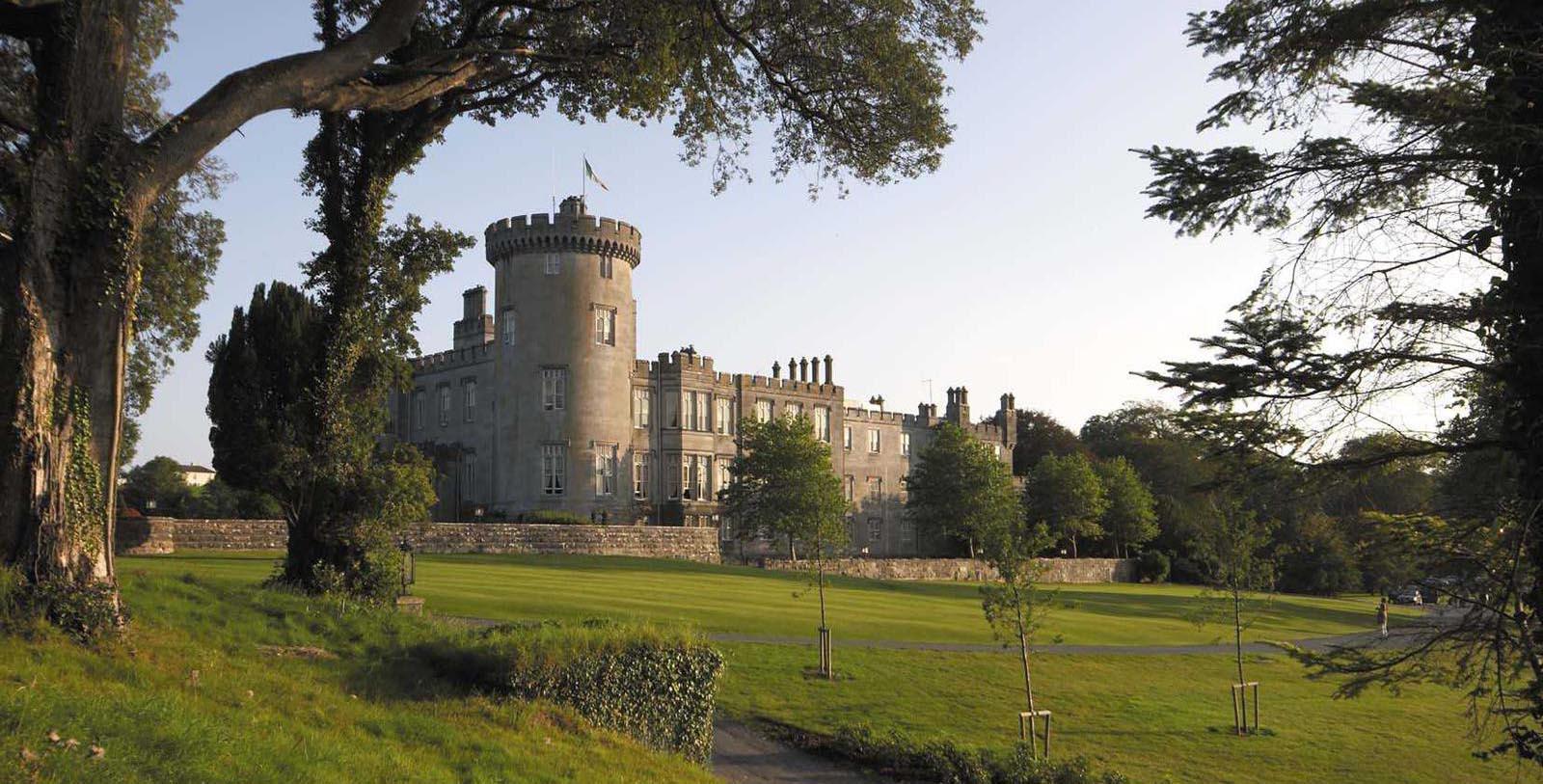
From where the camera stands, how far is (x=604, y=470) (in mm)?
53438

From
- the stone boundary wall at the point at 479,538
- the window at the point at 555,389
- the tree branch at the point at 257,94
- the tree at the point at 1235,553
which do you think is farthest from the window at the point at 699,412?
the tree branch at the point at 257,94

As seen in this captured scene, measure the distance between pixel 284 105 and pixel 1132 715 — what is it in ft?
57.6

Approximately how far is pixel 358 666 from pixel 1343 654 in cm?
1046

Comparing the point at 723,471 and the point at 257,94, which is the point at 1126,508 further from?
the point at 257,94

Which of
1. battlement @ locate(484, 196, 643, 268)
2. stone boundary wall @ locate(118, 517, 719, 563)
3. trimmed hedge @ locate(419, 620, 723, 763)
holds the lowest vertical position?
trimmed hedge @ locate(419, 620, 723, 763)

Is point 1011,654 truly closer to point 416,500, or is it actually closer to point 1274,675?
point 1274,675

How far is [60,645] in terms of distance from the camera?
31.7 feet

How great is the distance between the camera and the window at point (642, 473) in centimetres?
5600

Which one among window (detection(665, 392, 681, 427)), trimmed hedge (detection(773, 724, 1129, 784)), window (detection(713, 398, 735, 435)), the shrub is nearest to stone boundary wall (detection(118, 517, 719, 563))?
window (detection(665, 392, 681, 427))

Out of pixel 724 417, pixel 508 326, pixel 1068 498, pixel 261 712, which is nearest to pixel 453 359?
pixel 508 326

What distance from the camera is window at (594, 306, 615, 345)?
175 ft

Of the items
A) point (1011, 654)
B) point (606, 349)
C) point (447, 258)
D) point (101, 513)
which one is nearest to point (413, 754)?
point (101, 513)

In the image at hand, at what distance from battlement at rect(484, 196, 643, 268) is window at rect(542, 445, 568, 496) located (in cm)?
954

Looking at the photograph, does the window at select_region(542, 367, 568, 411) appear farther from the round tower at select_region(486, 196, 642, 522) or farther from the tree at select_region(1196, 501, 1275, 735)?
the tree at select_region(1196, 501, 1275, 735)
